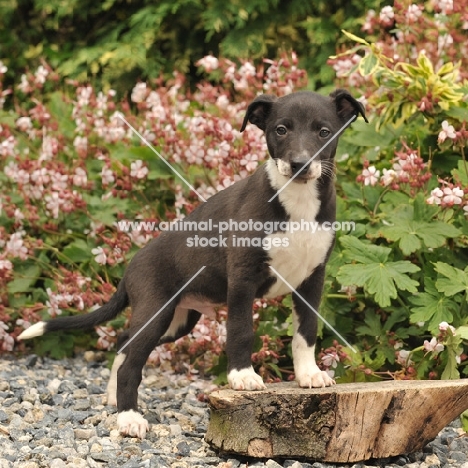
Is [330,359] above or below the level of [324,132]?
below

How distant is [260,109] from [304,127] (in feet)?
1.25

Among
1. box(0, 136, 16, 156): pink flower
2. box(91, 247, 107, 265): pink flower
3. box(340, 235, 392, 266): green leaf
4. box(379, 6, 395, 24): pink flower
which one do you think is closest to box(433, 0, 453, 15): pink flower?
box(379, 6, 395, 24): pink flower

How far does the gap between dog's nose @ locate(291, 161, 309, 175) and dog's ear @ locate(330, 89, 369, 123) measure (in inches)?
20.9

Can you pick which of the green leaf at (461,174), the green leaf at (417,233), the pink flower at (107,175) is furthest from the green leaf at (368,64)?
the pink flower at (107,175)

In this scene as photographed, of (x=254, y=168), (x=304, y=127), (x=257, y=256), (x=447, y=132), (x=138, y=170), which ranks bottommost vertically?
(x=138, y=170)

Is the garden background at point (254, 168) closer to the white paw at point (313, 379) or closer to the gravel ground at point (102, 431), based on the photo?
the gravel ground at point (102, 431)

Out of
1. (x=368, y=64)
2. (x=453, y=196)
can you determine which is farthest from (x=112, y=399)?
(x=368, y=64)

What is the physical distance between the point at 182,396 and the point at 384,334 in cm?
139

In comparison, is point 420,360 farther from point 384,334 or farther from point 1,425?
point 1,425

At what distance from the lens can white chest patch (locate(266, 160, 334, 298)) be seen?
4.24 meters

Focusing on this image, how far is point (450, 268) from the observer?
5090mm

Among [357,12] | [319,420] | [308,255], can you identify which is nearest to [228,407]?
[319,420]

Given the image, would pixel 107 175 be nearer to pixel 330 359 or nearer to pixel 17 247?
pixel 17 247

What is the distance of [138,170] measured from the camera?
6238mm
